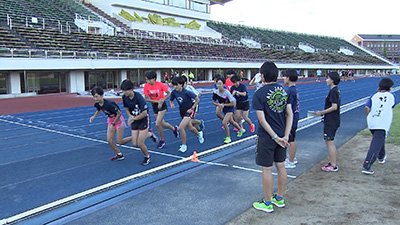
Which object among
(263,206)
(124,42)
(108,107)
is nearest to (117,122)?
(108,107)

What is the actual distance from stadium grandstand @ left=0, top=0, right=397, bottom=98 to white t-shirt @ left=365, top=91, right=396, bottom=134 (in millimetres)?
23916

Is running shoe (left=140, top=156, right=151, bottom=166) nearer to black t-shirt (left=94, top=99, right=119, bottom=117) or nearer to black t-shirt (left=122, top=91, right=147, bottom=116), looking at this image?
black t-shirt (left=122, top=91, right=147, bottom=116)

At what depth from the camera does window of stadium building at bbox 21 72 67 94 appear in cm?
2673

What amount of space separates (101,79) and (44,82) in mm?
5669

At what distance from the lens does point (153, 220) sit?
14.7 feet

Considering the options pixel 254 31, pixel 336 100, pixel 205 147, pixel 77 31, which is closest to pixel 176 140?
pixel 205 147

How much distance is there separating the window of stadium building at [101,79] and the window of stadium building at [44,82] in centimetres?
228

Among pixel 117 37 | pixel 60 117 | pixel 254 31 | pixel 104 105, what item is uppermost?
pixel 254 31

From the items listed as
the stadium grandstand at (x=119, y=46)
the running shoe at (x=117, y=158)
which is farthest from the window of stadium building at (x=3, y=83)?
the running shoe at (x=117, y=158)

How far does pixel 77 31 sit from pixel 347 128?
30.5 m

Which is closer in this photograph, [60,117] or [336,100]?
[336,100]

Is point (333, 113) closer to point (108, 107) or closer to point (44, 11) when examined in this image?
point (108, 107)

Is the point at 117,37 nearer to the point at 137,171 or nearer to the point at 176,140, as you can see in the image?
the point at 176,140

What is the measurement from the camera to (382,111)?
236 inches
